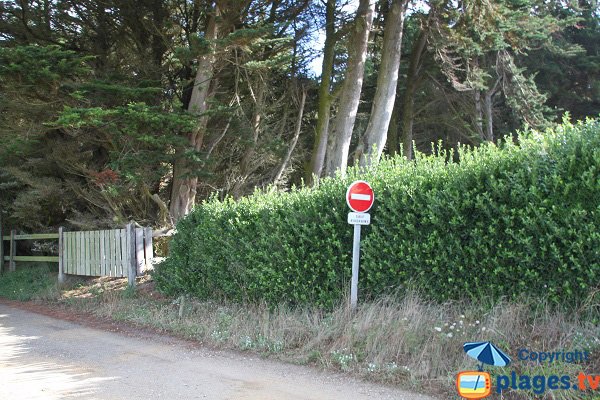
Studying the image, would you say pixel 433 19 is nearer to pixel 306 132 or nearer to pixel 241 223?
pixel 306 132

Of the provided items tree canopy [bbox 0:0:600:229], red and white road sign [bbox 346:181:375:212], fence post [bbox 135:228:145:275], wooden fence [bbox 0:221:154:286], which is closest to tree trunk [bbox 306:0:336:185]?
tree canopy [bbox 0:0:600:229]

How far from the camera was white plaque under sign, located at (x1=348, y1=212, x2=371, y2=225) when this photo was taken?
7.35 m

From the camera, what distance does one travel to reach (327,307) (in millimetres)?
8023

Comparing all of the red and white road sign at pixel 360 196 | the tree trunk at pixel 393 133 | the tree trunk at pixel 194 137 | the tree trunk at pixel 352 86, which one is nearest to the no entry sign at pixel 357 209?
the red and white road sign at pixel 360 196

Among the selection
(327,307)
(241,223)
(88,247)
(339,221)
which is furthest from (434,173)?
(88,247)

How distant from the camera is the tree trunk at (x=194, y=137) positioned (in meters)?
13.7

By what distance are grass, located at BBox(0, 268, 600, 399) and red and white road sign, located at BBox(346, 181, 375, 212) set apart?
1383 mm

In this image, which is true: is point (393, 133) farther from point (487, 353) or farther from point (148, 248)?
point (487, 353)

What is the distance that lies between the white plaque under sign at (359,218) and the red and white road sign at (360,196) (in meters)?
0.07

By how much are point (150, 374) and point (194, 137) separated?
880 centimetres

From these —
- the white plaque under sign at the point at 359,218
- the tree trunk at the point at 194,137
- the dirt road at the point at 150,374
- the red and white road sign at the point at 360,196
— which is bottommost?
the dirt road at the point at 150,374

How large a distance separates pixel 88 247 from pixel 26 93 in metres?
4.46

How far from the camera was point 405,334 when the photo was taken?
6.39m

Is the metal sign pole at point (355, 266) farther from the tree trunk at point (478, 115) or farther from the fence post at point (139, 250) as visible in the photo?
the tree trunk at point (478, 115)
